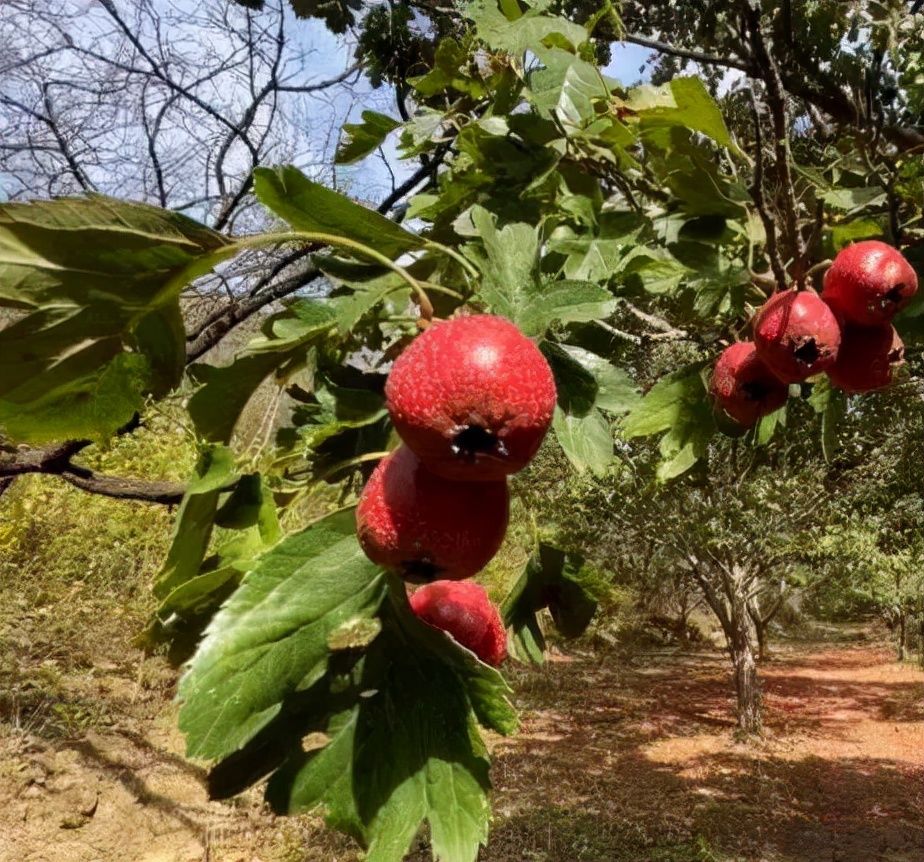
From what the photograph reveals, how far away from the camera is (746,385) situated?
1.15m

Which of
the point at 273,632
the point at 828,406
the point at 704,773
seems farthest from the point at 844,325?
the point at 704,773

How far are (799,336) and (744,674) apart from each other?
1329 cm

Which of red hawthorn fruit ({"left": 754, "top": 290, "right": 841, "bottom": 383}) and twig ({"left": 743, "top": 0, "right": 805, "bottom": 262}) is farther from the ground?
twig ({"left": 743, "top": 0, "right": 805, "bottom": 262})

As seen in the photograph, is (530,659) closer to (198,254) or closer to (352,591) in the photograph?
(352,591)

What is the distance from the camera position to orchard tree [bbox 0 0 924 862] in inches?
26.3

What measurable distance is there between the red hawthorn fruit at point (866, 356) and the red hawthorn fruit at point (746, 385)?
8 cm

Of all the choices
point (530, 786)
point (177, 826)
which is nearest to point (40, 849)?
point (177, 826)

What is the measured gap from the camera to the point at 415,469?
2.23 ft

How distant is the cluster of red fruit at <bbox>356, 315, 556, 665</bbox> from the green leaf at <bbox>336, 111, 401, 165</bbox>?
2.15 ft

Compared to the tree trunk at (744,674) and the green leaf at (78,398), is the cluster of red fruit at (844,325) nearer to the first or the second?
the green leaf at (78,398)

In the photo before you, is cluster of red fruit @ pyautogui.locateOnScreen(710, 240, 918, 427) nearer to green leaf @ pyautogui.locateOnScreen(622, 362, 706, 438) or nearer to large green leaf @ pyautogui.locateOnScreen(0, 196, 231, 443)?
green leaf @ pyautogui.locateOnScreen(622, 362, 706, 438)

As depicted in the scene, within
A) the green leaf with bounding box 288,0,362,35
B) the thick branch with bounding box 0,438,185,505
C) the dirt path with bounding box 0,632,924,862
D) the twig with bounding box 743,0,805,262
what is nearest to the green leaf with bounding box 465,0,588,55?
the twig with bounding box 743,0,805,262

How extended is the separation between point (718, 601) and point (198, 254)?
14.4m

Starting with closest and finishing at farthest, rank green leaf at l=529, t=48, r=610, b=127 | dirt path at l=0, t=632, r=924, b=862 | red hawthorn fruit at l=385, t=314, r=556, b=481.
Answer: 1. red hawthorn fruit at l=385, t=314, r=556, b=481
2. green leaf at l=529, t=48, r=610, b=127
3. dirt path at l=0, t=632, r=924, b=862
